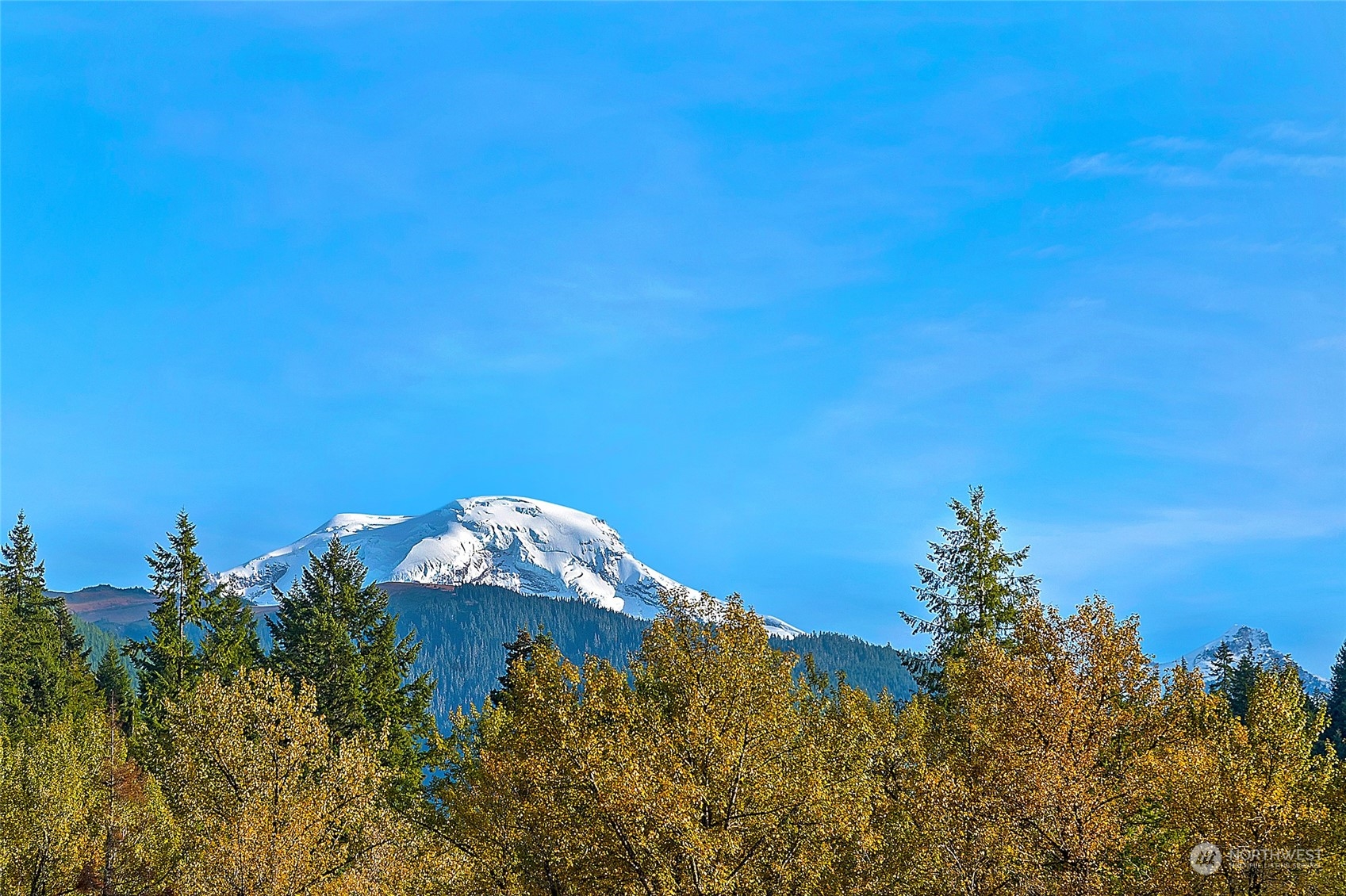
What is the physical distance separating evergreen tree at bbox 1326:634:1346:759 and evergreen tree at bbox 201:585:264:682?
81165 millimetres

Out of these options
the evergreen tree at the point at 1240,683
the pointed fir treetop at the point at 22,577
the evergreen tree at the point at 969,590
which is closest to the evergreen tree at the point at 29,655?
the pointed fir treetop at the point at 22,577

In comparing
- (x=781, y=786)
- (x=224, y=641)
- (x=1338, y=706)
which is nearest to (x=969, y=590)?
(x=781, y=786)

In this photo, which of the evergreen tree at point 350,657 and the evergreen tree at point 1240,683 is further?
the evergreen tree at point 1240,683

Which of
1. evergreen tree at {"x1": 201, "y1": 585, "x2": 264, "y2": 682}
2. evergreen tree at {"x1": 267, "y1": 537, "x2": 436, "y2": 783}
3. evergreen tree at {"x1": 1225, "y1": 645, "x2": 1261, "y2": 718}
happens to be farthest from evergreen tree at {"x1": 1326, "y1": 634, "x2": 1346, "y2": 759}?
evergreen tree at {"x1": 201, "y1": 585, "x2": 264, "y2": 682}

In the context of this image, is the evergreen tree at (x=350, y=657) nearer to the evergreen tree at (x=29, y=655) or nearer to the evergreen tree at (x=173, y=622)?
the evergreen tree at (x=173, y=622)

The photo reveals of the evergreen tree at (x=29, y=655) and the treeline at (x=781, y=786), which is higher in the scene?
the evergreen tree at (x=29, y=655)

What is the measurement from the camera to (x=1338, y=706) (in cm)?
9612

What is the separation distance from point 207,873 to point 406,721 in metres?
33.2

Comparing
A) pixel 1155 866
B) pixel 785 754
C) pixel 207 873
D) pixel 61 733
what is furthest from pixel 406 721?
pixel 1155 866

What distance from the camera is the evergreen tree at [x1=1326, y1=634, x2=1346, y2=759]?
298ft

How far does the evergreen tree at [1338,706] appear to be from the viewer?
9069cm

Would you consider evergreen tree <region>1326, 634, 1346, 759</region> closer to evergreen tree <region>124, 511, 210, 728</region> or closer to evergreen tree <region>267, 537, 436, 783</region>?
evergreen tree <region>267, 537, 436, 783</region>

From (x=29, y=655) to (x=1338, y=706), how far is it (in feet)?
350

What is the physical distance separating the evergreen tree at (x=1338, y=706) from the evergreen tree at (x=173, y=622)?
83.7 metres
